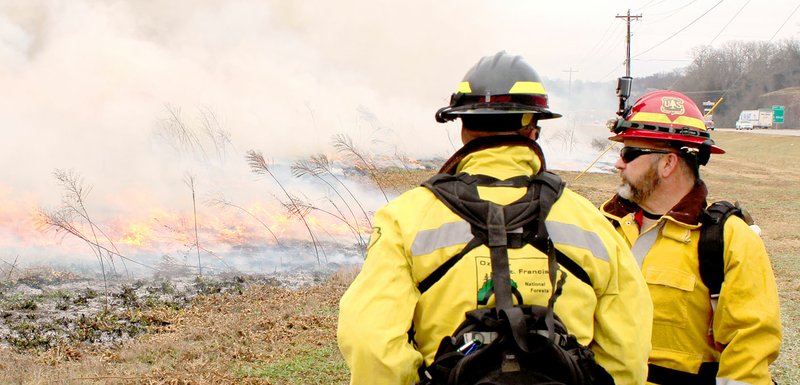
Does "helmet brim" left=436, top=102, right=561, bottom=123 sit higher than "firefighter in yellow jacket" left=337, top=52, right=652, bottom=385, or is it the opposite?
"helmet brim" left=436, top=102, right=561, bottom=123

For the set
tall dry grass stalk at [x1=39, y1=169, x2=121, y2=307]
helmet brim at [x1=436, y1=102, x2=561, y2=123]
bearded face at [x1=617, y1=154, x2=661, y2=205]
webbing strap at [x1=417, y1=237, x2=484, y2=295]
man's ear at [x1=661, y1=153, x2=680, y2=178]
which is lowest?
tall dry grass stalk at [x1=39, y1=169, x2=121, y2=307]

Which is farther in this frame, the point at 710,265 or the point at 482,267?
the point at 710,265

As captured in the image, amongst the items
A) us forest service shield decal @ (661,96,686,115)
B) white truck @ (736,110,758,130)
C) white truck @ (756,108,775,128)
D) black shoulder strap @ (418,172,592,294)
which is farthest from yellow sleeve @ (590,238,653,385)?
white truck @ (756,108,775,128)

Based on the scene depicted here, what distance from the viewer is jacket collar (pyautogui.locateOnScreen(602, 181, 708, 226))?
2.67 metres

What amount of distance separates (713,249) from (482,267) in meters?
1.20

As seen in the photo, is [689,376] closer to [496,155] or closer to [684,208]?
[684,208]

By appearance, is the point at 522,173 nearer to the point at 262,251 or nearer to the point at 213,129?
the point at 262,251

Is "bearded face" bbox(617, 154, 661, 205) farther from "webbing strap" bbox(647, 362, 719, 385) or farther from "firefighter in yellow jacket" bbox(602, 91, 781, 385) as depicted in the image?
"webbing strap" bbox(647, 362, 719, 385)

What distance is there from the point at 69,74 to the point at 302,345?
1142 centimetres

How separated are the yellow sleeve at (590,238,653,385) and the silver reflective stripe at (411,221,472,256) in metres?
0.43

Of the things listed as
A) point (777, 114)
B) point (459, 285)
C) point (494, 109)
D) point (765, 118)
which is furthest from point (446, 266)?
point (777, 114)

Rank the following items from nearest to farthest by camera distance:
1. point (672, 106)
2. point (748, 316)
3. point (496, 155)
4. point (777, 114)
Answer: point (496, 155)
point (748, 316)
point (672, 106)
point (777, 114)

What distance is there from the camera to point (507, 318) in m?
1.71

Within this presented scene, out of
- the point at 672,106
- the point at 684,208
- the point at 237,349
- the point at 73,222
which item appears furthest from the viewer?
the point at 73,222
